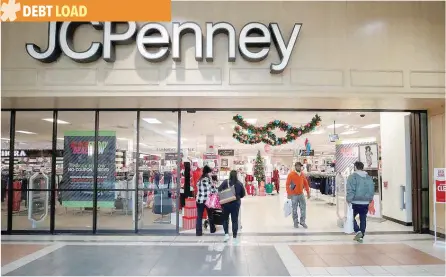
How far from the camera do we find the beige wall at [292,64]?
22.6 feet

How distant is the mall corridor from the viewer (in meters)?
5.35

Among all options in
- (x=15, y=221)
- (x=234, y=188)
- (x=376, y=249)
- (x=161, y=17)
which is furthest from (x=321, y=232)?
(x=15, y=221)

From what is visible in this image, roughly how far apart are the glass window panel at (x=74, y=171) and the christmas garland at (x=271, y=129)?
397 centimetres

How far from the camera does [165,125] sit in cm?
1007

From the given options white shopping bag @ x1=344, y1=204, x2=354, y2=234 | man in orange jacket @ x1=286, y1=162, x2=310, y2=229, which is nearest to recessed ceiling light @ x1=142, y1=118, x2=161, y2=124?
man in orange jacket @ x1=286, y1=162, x2=310, y2=229

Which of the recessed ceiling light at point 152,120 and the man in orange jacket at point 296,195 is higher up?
the recessed ceiling light at point 152,120

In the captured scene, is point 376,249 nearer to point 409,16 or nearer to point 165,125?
point 409,16

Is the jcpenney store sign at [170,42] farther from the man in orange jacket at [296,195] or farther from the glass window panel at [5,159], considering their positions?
the man in orange jacket at [296,195]

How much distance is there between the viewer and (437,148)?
8.06 meters

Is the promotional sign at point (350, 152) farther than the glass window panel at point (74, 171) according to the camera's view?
Yes

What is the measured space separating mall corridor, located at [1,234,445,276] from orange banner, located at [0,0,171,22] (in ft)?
13.3

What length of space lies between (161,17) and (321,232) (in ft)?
18.2

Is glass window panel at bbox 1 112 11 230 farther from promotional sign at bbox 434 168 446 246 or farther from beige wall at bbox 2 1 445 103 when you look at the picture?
promotional sign at bbox 434 168 446 246

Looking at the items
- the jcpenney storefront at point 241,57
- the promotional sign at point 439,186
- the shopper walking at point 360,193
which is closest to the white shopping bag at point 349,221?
the shopper walking at point 360,193
